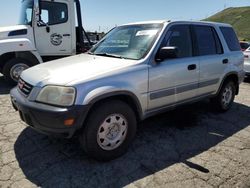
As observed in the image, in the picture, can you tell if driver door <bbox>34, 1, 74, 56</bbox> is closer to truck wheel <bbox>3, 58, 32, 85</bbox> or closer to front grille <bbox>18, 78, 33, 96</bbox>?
truck wheel <bbox>3, 58, 32, 85</bbox>

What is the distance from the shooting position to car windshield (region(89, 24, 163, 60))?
4000 millimetres

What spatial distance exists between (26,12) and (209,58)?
→ 569 centimetres

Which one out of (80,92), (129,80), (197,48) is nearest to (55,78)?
(80,92)

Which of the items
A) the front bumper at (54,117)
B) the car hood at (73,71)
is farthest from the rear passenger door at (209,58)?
the front bumper at (54,117)

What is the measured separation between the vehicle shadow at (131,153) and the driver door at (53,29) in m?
4.21

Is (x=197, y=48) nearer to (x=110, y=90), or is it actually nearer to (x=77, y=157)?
(x=110, y=90)

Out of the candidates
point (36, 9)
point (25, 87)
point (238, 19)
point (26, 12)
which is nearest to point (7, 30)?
point (26, 12)

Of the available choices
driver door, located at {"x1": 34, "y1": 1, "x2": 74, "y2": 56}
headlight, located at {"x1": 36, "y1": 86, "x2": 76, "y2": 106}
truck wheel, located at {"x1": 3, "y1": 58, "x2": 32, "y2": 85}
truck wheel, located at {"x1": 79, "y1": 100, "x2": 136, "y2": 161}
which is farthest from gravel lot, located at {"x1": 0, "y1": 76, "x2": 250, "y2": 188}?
driver door, located at {"x1": 34, "y1": 1, "x2": 74, "y2": 56}

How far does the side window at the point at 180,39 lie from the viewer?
4.27 metres

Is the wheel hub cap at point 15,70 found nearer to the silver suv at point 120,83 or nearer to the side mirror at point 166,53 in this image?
the silver suv at point 120,83

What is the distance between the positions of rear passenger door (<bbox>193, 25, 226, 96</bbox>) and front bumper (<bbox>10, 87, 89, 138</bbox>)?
8.61 feet

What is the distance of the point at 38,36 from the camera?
790 centimetres

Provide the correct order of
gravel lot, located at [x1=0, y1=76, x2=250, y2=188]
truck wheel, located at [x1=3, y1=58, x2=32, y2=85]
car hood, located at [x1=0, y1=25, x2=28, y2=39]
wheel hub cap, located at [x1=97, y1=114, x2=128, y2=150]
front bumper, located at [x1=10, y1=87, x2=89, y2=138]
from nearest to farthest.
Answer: front bumper, located at [x1=10, y1=87, x2=89, y2=138], gravel lot, located at [x1=0, y1=76, x2=250, y2=188], wheel hub cap, located at [x1=97, y1=114, x2=128, y2=150], truck wheel, located at [x1=3, y1=58, x2=32, y2=85], car hood, located at [x1=0, y1=25, x2=28, y2=39]

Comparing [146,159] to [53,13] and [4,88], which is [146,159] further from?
[53,13]
